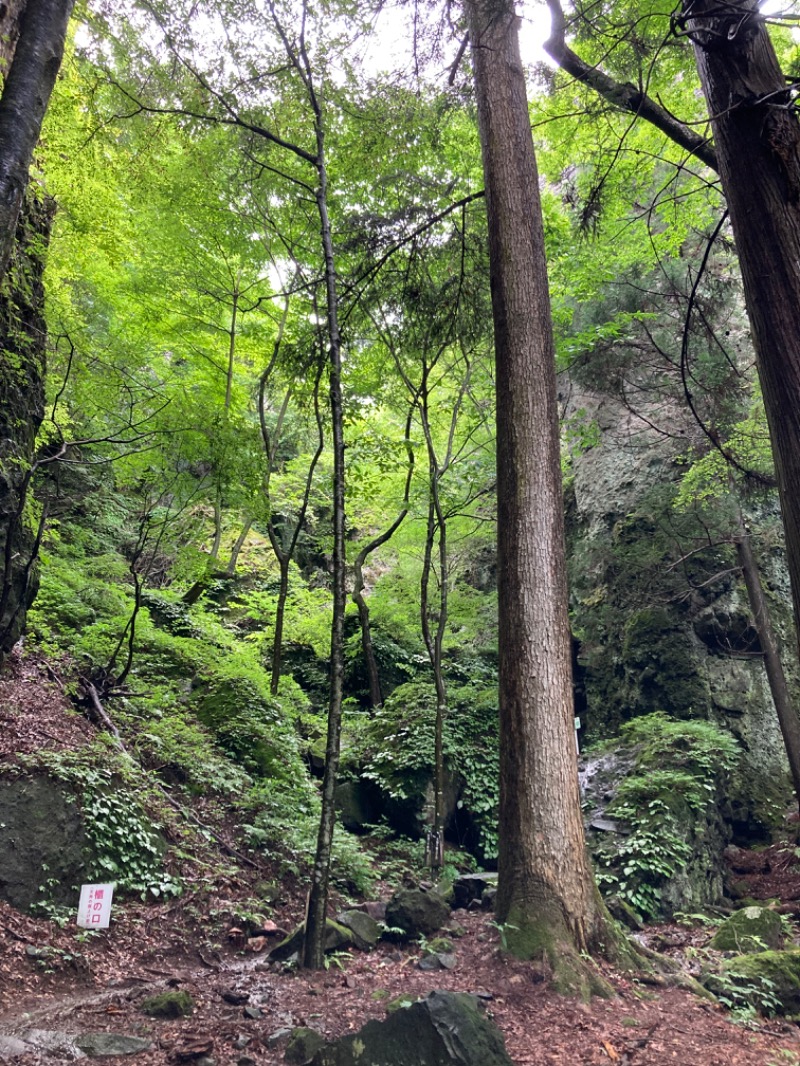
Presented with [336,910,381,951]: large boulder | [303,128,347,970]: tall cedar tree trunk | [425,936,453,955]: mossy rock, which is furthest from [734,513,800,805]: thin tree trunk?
[303,128,347,970]: tall cedar tree trunk

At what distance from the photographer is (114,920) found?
14.7 feet

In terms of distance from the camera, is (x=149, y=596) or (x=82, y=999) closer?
(x=82, y=999)

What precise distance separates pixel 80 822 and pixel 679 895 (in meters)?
6.26

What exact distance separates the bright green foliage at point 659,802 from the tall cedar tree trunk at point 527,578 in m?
2.82

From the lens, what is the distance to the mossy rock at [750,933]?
Result: 208 inches

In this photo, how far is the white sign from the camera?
4.17 m

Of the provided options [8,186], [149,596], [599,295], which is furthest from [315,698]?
[8,186]

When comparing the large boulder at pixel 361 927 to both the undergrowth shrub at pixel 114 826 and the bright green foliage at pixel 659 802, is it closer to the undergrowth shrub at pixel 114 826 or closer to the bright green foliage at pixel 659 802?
the undergrowth shrub at pixel 114 826

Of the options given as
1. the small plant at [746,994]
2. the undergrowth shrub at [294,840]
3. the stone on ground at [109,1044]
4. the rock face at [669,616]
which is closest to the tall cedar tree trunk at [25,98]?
the stone on ground at [109,1044]

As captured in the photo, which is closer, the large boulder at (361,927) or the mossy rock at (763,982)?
the mossy rock at (763,982)

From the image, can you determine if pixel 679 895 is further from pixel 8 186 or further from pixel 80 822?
pixel 8 186

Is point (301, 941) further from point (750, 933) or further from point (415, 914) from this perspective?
point (750, 933)

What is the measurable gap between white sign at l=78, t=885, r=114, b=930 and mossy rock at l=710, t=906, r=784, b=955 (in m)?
5.14

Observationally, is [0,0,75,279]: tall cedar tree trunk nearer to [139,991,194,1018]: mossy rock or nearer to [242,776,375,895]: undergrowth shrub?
[139,991,194,1018]: mossy rock
